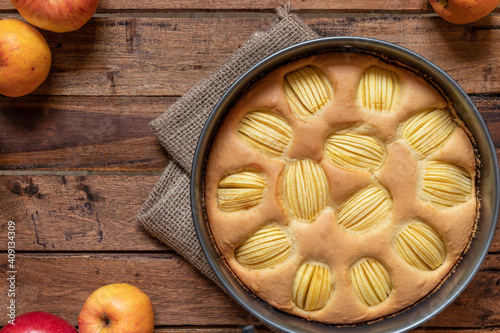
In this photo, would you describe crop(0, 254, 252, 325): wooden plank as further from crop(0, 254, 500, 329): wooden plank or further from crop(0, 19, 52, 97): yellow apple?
crop(0, 19, 52, 97): yellow apple

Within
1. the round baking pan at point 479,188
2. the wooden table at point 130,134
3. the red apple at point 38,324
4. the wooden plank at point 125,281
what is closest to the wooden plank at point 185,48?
the wooden table at point 130,134

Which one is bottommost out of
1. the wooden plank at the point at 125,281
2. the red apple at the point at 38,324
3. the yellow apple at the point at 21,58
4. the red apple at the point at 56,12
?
the red apple at the point at 38,324

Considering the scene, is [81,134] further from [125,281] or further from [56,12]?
[125,281]

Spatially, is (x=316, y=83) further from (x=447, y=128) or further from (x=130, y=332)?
(x=130, y=332)

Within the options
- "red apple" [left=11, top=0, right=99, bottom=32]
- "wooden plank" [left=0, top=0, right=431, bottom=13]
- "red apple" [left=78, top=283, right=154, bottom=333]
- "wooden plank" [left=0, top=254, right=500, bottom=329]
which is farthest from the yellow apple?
"red apple" [left=78, top=283, right=154, bottom=333]

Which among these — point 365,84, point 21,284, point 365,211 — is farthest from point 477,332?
point 21,284

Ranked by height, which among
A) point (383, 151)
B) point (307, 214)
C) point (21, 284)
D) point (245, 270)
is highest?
point (383, 151)

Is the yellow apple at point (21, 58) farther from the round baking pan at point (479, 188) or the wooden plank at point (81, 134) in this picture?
the round baking pan at point (479, 188)
